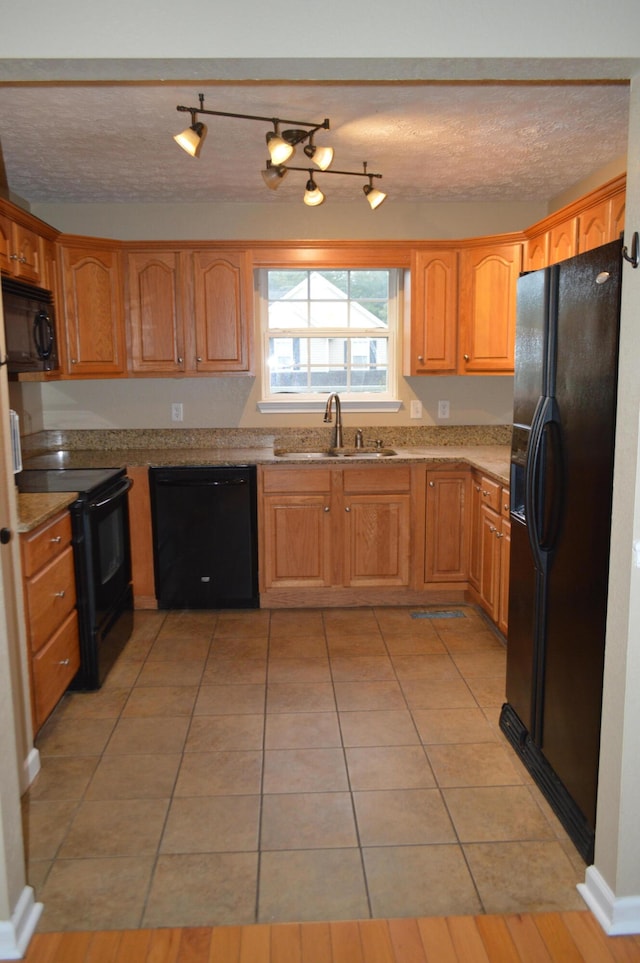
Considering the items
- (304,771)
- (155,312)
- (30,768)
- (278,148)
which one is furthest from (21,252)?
(304,771)

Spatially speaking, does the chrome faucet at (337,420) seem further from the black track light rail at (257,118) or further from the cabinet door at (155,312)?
the black track light rail at (257,118)

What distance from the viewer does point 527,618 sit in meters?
2.61

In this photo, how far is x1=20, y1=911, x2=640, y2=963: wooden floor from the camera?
1.81 m

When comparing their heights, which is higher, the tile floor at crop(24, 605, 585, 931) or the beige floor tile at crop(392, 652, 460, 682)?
the beige floor tile at crop(392, 652, 460, 682)

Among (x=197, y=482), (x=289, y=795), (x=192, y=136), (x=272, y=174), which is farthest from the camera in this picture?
(x=197, y=482)

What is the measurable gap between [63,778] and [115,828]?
0.39 m

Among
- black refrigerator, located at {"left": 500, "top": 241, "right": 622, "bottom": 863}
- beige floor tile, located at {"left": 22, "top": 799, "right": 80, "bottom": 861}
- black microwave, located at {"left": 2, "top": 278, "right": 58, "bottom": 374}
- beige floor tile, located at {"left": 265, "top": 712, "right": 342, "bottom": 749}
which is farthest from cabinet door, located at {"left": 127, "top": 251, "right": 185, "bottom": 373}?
beige floor tile, located at {"left": 22, "top": 799, "right": 80, "bottom": 861}

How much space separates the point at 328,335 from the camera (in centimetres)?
481

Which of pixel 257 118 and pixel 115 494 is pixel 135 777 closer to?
pixel 115 494

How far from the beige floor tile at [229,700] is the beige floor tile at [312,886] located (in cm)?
96

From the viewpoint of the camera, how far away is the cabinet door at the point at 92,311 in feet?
13.9

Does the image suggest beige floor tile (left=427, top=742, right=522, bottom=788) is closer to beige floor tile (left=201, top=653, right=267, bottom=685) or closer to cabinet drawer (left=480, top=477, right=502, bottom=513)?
beige floor tile (left=201, top=653, right=267, bottom=685)

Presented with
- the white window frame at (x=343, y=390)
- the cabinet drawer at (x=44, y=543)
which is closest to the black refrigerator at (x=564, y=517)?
the cabinet drawer at (x=44, y=543)

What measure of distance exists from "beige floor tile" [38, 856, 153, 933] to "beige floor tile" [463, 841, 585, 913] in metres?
0.96
